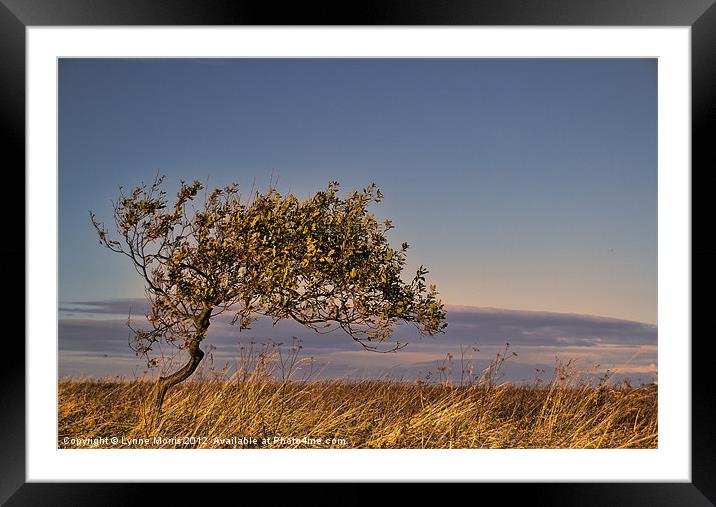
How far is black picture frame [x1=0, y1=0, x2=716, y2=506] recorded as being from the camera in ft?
10.2

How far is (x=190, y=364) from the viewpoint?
4738 millimetres

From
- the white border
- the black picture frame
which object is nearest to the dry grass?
the white border

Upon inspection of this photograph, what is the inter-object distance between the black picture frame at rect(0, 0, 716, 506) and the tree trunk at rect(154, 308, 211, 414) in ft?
5.00

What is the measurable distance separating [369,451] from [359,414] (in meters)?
1.51

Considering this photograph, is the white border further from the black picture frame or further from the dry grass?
the dry grass

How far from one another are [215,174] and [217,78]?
0.93 meters

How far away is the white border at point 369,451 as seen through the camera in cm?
328

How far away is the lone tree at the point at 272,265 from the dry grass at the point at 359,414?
0.56m

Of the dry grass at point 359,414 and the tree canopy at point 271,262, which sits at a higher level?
the tree canopy at point 271,262
